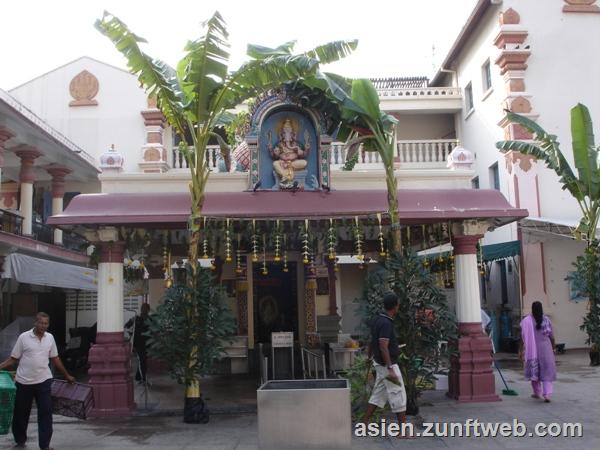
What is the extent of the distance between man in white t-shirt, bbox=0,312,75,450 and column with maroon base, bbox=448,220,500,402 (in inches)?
234

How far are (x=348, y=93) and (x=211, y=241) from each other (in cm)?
350

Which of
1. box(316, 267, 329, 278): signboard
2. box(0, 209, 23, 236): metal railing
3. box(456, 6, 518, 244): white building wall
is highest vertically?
Result: box(456, 6, 518, 244): white building wall

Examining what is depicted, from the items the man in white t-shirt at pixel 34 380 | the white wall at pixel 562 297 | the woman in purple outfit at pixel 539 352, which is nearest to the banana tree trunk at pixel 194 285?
the man in white t-shirt at pixel 34 380

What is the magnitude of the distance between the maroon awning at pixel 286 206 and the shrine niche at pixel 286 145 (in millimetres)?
A: 310

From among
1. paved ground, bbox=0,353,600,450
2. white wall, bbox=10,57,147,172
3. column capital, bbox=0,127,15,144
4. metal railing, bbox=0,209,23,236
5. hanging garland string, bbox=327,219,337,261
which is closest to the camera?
paved ground, bbox=0,353,600,450

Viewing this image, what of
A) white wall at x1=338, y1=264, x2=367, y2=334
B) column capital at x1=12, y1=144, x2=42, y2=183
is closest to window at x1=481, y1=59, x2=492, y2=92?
white wall at x1=338, y1=264, x2=367, y2=334

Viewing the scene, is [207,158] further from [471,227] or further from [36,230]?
[36,230]

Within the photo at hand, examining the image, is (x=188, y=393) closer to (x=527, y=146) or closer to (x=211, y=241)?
(x=211, y=241)

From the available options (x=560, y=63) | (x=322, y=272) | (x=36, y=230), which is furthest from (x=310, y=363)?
(x=560, y=63)

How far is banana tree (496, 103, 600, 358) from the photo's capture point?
38.4ft

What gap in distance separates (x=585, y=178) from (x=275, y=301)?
7.58 m

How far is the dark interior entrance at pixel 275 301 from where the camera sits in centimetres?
1477

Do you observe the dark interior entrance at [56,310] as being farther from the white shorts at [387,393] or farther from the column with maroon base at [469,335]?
the white shorts at [387,393]

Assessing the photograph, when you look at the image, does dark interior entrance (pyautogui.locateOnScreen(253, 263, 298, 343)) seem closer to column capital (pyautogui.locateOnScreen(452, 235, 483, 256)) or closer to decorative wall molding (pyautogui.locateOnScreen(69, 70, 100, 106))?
column capital (pyautogui.locateOnScreen(452, 235, 483, 256))
